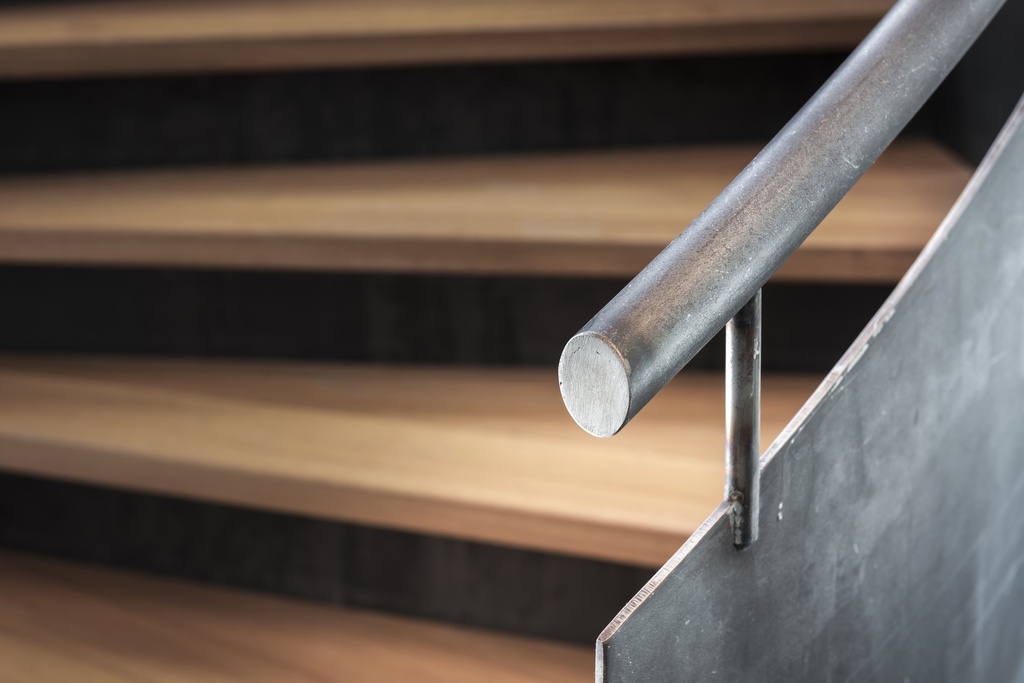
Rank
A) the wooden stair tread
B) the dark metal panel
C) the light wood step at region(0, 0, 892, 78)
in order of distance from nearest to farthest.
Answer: the dark metal panel → the wooden stair tread → the light wood step at region(0, 0, 892, 78)

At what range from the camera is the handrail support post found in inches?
21.9

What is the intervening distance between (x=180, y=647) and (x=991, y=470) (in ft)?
2.61

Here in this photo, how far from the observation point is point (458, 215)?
124 centimetres

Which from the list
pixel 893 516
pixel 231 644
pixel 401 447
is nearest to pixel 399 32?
pixel 401 447

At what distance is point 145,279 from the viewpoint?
1399 millimetres

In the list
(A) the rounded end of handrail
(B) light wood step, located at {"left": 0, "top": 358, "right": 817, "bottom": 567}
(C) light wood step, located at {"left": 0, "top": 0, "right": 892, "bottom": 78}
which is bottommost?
(A) the rounded end of handrail

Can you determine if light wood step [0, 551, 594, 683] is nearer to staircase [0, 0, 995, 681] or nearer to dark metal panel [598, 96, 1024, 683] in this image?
staircase [0, 0, 995, 681]

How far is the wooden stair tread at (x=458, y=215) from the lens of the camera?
3.78ft

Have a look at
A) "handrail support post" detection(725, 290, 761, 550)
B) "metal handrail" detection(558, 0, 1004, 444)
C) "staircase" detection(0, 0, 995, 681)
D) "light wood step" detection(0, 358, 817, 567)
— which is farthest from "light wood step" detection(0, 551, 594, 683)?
"metal handrail" detection(558, 0, 1004, 444)

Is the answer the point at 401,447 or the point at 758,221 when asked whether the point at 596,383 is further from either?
the point at 401,447

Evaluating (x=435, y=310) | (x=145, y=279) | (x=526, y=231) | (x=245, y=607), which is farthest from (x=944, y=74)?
(x=145, y=279)

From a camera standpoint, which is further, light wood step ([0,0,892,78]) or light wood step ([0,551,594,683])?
light wood step ([0,0,892,78])

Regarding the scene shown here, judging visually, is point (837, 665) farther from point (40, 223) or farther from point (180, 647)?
point (40, 223)

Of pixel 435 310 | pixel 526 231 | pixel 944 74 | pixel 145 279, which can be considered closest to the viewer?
pixel 944 74
